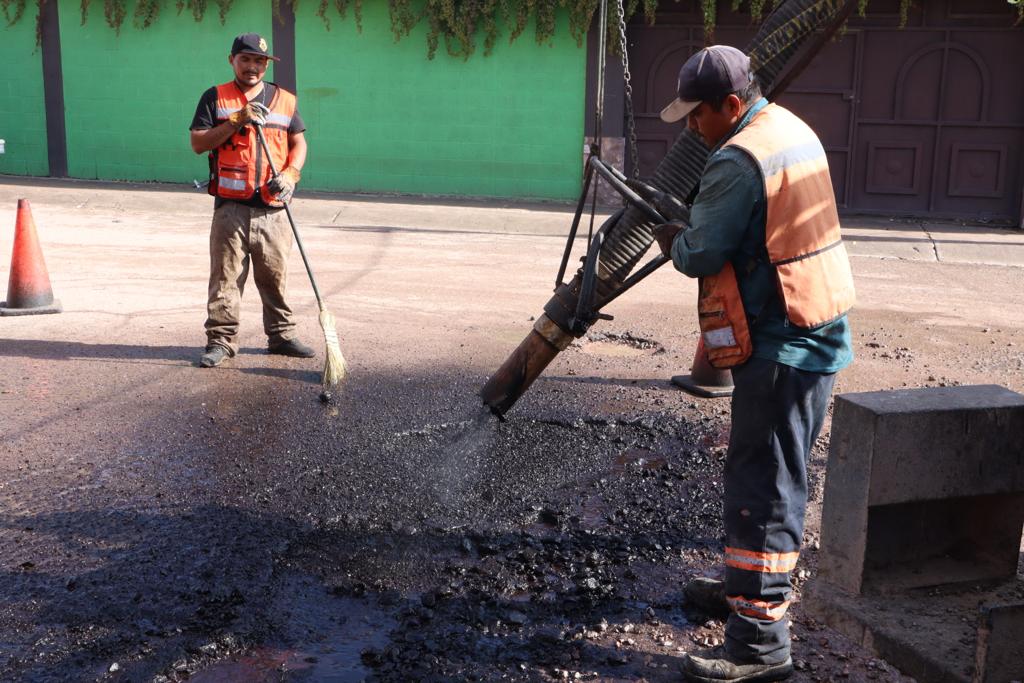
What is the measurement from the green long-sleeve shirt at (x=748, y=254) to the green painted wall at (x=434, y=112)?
12340 millimetres

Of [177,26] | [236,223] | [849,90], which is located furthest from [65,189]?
[849,90]

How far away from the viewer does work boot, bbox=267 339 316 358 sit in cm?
701

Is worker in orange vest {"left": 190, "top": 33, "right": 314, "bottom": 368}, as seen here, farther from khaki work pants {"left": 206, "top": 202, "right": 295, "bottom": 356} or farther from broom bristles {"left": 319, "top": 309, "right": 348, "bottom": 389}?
broom bristles {"left": 319, "top": 309, "right": 348, "bottom": 389}

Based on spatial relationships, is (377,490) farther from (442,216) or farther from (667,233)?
(442,216)

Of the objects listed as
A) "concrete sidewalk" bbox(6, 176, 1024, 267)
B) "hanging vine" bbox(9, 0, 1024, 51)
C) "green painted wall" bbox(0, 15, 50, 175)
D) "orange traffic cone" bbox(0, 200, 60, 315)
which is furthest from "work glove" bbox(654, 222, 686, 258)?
"green painted wall" bbox(0, 15, 50, 175)

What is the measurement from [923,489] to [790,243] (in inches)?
35.2

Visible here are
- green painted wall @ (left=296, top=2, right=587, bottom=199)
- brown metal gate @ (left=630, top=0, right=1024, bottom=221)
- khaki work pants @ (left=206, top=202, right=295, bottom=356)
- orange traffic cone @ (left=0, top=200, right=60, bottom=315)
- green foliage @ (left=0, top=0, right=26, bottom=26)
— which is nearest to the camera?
khaki work pants @ (left=206, top=202, right=295, bottom=356)

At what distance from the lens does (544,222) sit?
45.3ft

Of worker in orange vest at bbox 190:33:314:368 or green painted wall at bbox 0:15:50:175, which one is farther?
green painted wall at bbox 0:15:50:175

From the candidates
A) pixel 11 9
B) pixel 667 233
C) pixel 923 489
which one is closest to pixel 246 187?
pixel 667 233

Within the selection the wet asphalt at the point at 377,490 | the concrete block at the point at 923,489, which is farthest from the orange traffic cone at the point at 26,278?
the concrete block at the point at 923,489

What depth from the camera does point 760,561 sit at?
337cm

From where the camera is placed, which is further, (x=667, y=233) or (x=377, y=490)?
(x=377, y=490)

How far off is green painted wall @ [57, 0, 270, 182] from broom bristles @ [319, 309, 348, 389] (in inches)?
412
